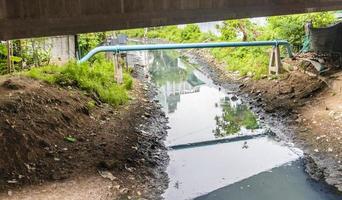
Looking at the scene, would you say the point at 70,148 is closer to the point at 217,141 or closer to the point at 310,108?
the point at 217,141

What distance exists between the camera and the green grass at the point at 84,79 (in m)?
13.3

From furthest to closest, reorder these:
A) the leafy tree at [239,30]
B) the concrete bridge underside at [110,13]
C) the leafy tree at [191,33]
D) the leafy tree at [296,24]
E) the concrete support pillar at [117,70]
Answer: the leafy tree at [191,33], the leafy tree at [239,30], the leafy tree at [296,24], the concrete support pillar at [117,70], the concrete bridge underside at [110,13]

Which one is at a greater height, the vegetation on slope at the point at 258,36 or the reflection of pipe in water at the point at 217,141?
the vegetation on slope at the point at 258,36

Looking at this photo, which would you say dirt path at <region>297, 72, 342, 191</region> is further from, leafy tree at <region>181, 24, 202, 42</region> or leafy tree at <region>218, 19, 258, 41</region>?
leafy tree at <region>181, 24, 202, 42</region>

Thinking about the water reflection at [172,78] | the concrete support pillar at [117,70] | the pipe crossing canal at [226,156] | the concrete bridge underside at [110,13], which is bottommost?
the pipe crossing canal at [226,156]

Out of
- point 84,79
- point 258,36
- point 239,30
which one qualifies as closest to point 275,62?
point 258,36

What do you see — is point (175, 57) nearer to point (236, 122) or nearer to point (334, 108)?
point (236, 122)

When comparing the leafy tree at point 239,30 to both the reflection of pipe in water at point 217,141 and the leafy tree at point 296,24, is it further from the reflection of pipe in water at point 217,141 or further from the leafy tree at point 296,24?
the reflection of pipe in water at point 217,141

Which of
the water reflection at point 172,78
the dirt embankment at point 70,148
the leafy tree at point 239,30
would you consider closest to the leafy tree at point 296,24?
the leafy tree at point 239,30

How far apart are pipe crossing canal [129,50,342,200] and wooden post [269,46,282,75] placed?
189 cm

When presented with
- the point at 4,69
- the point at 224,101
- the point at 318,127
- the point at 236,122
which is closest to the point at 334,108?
the point at 318,127

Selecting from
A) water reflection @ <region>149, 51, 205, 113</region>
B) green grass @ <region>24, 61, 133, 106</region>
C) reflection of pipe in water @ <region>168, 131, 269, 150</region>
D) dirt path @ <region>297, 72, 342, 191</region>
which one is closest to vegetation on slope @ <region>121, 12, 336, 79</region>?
water reflection @ <region>149, 51, 205, 113</region>

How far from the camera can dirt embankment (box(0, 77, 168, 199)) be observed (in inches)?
335

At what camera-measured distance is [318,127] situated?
12.5 metres
